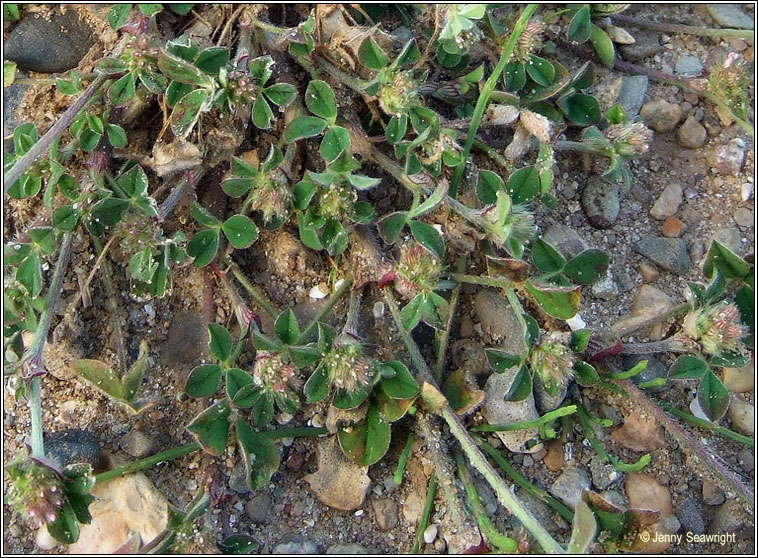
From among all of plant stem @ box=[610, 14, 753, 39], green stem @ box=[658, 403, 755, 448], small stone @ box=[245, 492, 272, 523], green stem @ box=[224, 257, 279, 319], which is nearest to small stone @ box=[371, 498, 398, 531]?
small stone @ box=[245, 492, 272, 523]

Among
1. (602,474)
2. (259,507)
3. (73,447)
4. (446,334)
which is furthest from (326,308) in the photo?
(602,474)

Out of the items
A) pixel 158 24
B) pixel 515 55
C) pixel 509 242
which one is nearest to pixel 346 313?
pixel 509 242

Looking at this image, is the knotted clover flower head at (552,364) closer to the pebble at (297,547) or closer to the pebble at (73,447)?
the pebble at (297,547)

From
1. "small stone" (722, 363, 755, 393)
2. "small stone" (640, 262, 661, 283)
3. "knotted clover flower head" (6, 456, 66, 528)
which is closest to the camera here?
"knotted clover flower head" (6, 456, 66, 528)

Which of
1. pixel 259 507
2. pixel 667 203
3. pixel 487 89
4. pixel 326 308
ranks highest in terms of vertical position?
pixel 487 89

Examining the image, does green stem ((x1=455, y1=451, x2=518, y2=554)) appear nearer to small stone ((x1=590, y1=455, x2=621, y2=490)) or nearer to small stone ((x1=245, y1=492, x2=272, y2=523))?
small stone ((x1=590, y1=455, x2=621, y2=490))

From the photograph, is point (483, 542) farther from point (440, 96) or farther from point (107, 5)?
point (107, 5)

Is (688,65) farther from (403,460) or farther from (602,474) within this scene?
(403,460)
